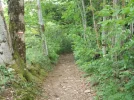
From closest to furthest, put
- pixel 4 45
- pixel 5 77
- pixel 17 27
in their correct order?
pixel 5 77 < pixel 4 45 < pixel 17 27

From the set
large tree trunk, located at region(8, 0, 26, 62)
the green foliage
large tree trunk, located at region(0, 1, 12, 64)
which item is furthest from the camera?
large tree trunk, located at region(8, 0, 26, 62)

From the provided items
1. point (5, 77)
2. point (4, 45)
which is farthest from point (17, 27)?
point (5, 77)

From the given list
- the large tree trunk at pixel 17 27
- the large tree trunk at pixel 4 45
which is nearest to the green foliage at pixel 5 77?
the large tree trunk at pixel 4 45

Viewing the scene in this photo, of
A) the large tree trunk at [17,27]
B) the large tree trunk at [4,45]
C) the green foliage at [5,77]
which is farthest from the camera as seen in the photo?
the large tree trunk at [17,27]

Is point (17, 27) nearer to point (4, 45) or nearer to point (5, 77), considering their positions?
point (4, 45)

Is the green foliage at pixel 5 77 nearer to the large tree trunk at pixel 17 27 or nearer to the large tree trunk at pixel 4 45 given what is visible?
the large tree trunk at pixel 4 45

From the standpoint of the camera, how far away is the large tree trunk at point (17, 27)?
6016 mm

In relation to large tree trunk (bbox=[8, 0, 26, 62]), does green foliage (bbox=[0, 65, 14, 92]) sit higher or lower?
lower

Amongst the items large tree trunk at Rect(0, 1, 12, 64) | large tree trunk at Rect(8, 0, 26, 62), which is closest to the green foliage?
large tree trunk at Rect(0, 1, 12, 64)

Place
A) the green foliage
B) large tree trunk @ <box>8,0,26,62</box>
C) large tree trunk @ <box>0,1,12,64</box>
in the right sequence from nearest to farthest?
1. the green foliage
2. large tree trunk @ <box>0,1,12,64</box>
3. large tree trunk @ <box>8,0,26,62</box>

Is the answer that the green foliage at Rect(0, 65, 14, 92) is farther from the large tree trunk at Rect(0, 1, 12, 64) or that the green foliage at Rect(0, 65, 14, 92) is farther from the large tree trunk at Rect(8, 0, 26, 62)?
the large tree trunk at Rect(8, 0, 26, 62)

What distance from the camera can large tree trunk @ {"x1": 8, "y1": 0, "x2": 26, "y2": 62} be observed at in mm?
6016

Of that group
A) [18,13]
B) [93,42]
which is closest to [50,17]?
[93,42]

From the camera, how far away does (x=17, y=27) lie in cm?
611
